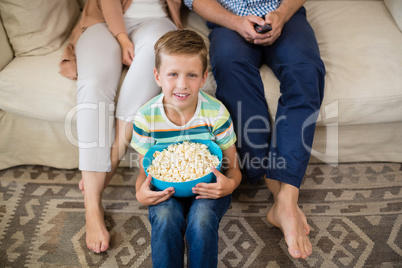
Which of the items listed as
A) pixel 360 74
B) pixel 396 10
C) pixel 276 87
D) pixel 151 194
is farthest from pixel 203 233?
pixel 396 10

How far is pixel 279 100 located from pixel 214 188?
1.60 feet

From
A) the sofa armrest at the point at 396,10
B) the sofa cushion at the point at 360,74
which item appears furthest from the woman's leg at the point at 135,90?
the sofa armrest at the point at 396,10

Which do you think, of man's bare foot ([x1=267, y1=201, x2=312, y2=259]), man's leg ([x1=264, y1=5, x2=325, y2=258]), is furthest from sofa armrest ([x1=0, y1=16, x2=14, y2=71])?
man's bare foot ([x1=267, y1=201, x2=312, y2=259])

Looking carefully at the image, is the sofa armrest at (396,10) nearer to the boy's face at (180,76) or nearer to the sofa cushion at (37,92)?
the boy's face at (180,76)

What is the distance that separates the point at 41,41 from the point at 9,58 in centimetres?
16

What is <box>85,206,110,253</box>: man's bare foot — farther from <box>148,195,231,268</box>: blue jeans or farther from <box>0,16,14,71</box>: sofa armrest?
<box>0,16,14,71</box>: sofa armrest

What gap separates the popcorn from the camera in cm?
121

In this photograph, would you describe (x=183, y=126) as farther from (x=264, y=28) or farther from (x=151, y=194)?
(x=264, y=28)

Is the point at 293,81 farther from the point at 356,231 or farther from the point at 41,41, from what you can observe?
the point at 41,41

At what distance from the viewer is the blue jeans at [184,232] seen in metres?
1.11

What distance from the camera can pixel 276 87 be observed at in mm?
1510

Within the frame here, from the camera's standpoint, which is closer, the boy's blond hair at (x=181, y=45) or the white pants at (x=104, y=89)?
the boy's blond hair at (x=181, y=45)

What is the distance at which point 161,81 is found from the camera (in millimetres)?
1266

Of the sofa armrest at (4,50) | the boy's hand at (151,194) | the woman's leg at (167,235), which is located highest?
the sofa armrest at (4,50)
